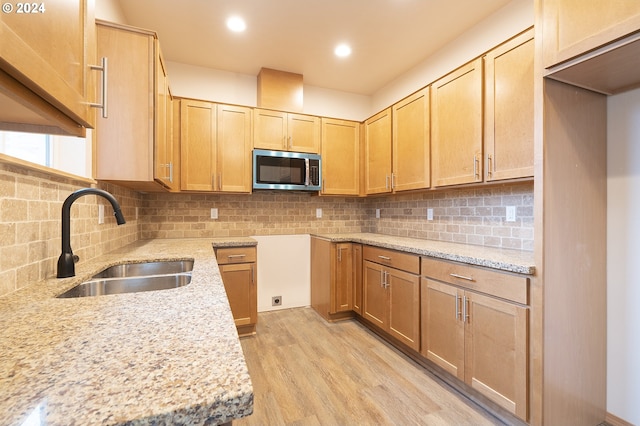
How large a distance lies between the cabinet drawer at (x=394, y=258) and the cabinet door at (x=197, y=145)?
170cm

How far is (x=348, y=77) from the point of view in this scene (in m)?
3.36

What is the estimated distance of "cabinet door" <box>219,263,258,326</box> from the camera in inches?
104

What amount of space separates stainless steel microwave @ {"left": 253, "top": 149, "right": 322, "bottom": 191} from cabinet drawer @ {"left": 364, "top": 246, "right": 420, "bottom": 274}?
0.93 metres

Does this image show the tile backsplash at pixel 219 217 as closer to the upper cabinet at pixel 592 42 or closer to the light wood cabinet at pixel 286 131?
the light wood cabinet at pixel 286 131

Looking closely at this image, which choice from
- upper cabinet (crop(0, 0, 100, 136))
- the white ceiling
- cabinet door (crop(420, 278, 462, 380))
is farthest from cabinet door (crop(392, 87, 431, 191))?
upper cabinet (crop(0, 0, 100, 136))

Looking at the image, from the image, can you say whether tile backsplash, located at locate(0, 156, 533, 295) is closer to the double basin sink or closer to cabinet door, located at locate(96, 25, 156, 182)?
the double basin sink

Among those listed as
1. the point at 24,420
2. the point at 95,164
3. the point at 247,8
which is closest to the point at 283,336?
the point at 95,164

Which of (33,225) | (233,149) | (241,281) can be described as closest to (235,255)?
(241,281)

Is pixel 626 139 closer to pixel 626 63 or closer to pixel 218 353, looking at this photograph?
pixel 626 63

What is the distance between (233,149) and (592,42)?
2.67 m

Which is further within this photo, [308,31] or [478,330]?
[308,31]

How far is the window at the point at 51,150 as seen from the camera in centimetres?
113

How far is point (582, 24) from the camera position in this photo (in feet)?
4.14

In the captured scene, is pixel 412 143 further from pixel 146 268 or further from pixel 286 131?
pixel 146 268
